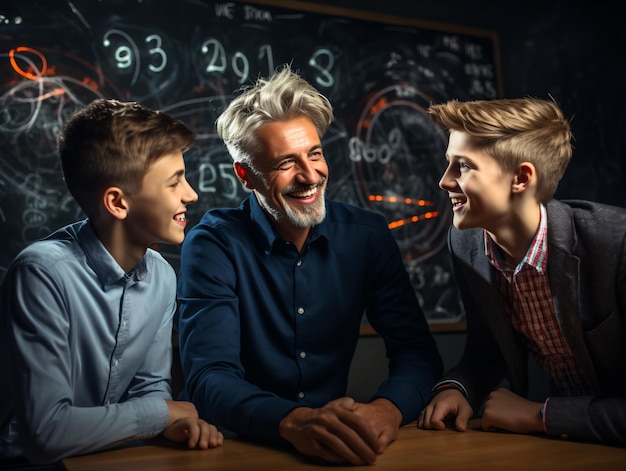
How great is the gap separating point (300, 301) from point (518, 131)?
77cm

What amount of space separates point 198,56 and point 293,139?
1.09 m

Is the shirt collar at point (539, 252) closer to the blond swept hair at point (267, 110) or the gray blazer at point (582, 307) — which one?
the gray blazer at point (582, 307)

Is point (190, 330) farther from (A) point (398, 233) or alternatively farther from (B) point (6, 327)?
(A) point (398, 233)

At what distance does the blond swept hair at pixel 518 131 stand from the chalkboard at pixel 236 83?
1306 mm

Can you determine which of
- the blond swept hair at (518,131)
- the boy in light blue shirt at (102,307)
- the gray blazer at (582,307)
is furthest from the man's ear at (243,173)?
the gray blazer at (582,307)

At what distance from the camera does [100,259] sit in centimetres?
170

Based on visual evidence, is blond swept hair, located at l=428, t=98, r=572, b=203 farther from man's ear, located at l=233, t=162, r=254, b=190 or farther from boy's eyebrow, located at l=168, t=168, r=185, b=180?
boy's eyebrow, located at l=168, t=168, r=185, b=180

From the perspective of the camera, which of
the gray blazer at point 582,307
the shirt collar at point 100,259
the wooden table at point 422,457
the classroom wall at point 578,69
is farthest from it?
the classroom wall at point 578,69

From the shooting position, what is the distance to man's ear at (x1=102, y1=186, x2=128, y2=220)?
174 cm

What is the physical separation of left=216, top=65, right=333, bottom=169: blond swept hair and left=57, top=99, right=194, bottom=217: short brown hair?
1.01 ft

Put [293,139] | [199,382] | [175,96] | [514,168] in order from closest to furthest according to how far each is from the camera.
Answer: [199,382] → [514,168] → [293,139] → [175,96]

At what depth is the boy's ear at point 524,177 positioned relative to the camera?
5.97 feet

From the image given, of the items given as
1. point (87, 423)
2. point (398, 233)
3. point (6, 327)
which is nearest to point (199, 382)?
point (87, 423)

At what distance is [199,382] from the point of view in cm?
171
